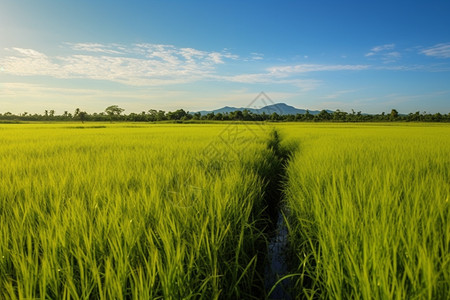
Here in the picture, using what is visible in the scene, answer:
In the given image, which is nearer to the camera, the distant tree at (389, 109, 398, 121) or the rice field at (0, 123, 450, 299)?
the rice field at (0, 123, 450, 299)

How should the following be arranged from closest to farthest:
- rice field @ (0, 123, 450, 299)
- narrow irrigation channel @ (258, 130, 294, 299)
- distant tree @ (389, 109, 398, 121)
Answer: rice field @ (0, 123, 450, 299), narrow irrigation channel @ (258, 130, 294, 299), distant tree @ (389, 109, 398, 121)

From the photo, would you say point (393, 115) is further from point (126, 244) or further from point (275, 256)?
point (126, 244)

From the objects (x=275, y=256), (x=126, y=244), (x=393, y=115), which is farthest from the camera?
(x=393, y=115)

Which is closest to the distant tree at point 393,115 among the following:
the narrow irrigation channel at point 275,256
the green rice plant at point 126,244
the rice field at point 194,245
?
the narrow irrigation channel at point 275,256

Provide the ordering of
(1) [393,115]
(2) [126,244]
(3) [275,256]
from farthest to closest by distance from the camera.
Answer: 1. (1) [393,115]
2. (3) [275,256]
3. (2) [126,244]

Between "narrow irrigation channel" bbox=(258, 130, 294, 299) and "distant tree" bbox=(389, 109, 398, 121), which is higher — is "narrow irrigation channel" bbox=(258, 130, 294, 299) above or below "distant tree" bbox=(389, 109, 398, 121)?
below

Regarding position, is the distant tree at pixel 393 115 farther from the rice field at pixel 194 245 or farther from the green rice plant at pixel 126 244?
the green rice plant at pixel 126 244

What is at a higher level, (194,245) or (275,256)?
(194,245)

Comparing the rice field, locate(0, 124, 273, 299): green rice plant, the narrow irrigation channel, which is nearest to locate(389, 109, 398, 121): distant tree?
the narrow irrigation channel

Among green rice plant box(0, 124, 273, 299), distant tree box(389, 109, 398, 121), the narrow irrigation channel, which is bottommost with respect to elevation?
the narrow irrigation channel

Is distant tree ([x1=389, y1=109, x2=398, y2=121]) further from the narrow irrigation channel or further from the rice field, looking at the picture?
the rice field

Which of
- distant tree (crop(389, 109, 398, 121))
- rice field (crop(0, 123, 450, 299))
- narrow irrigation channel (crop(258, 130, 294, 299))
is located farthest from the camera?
distant tree (crop(389, 109, 398, 121))

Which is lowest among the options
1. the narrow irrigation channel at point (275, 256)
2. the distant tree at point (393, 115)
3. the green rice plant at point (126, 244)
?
the narrow irrigation channel at point (275, 256)

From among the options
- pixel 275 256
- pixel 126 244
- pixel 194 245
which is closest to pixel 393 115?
pixel 275 256
